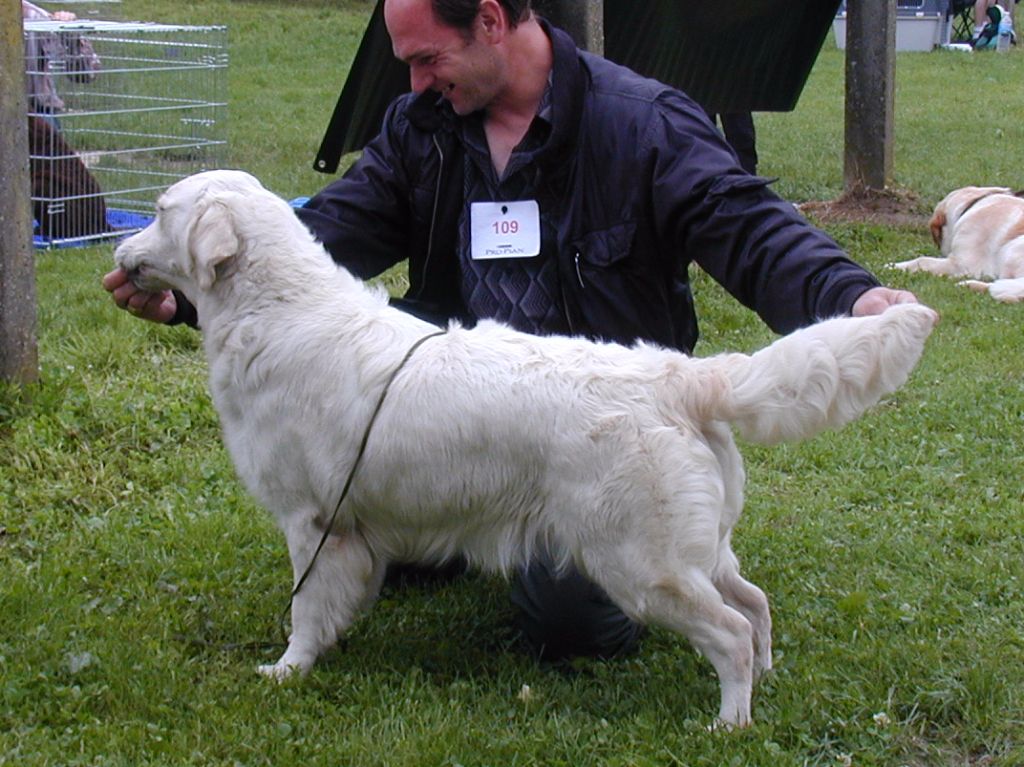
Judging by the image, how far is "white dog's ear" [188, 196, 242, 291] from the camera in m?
3.51

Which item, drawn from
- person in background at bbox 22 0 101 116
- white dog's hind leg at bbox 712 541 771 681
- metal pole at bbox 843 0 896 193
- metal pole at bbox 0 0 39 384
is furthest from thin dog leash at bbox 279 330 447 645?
metal pole at bbox 843 0 896 193

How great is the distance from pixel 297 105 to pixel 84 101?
5982mm

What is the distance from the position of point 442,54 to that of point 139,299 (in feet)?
3.70

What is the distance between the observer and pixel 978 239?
9250 mm

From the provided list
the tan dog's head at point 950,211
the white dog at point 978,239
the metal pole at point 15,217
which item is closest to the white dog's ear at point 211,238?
the metal pole at point 15,217

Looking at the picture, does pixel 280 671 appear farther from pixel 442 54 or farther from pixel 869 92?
pixel 869 92

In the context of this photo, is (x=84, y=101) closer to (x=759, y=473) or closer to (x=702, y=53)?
(x=702, y=53)

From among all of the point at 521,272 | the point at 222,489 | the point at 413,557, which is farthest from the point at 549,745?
the point at 222,489

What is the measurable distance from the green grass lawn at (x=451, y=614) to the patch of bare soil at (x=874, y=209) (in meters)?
3.36

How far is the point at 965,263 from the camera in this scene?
9062mm

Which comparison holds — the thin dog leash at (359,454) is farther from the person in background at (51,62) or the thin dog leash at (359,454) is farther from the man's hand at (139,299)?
the person in background at (51,62)

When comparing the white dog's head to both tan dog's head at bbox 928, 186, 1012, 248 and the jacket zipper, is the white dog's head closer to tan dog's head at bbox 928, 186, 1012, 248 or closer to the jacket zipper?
the jacket zipper

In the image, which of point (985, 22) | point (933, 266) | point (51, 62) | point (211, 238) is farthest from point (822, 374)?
point (985, 22)

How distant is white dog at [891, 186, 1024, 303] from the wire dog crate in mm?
5228
